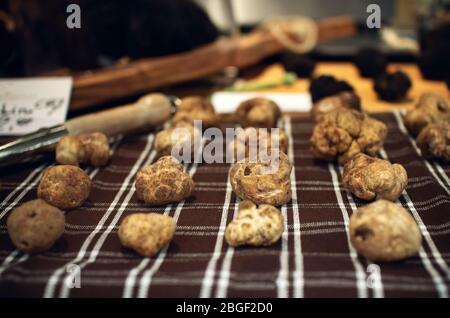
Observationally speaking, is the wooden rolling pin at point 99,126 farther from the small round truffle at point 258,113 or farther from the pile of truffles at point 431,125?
the pile of truffles at point 431,125

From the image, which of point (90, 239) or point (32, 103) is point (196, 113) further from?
point (90, 239)

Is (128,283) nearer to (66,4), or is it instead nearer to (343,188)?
(343,188)

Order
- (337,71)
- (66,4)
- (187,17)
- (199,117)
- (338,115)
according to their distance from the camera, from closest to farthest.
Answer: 1. (338,115)
2. (199,117)
3. (66,4)
4. (187,17)
5. (337,71)

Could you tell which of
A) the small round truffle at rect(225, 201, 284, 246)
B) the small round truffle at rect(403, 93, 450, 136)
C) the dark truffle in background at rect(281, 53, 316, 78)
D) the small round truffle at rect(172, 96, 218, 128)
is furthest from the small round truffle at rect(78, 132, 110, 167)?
the dark truffle in background at rect(281, 53, 316, 78)

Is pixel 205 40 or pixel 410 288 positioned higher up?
pixel 205 40

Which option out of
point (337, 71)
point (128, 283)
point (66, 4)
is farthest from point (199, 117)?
point (337, 71)

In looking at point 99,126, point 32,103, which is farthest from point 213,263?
point 32,103
